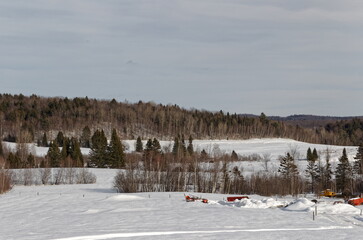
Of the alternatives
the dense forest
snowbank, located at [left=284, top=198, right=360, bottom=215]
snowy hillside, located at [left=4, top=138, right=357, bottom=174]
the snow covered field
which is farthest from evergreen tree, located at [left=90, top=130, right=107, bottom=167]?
snowbank, located at [left=284, top=198, right=360, bottom=215]

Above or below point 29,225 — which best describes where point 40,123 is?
above

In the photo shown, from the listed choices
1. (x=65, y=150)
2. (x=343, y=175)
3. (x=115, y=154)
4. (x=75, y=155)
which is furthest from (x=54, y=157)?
(x=343, y=175)

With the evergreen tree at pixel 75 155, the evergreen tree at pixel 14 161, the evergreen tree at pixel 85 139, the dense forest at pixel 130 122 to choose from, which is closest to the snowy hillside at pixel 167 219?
the evergreen tree at pixel 75 155

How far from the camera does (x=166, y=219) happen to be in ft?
110

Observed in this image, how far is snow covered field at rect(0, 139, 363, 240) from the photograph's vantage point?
26.4 meters

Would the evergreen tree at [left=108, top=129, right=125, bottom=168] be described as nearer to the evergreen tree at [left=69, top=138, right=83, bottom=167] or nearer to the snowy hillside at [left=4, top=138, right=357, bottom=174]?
the evergreen tree at [left=69, top=138, right=83, bottom=167]

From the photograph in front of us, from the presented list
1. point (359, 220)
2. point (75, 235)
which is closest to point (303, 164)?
point (359, 220)

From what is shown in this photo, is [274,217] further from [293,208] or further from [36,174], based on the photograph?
[36,174]

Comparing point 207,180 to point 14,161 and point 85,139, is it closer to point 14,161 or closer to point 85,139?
point 14,161

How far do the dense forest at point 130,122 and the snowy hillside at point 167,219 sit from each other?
3214 inches

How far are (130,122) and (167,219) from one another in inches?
4665

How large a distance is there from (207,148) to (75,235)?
9143 cm

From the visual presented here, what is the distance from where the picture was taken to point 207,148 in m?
117

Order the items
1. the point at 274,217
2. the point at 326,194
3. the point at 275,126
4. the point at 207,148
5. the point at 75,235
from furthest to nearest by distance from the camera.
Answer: the point at 275,126, the point at 207,148, the point at 326,194, the point at 274,217, the point at 75,235
